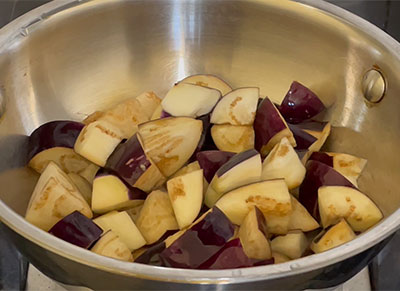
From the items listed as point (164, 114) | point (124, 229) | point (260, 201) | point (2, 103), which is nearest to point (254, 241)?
point (260, 201)

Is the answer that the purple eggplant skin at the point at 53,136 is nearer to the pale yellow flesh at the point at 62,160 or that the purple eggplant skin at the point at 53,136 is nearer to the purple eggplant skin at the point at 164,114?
the pale yellow flesh at the point at 62,160

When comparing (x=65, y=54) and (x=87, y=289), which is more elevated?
(x=65, y=54)

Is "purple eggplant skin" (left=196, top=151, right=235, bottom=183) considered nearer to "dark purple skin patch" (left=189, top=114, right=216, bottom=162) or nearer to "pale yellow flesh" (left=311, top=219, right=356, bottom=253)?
"dark purple skin patch" (left=189, top=114, right=216, bottom=162)

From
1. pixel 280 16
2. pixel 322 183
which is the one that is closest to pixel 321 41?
pixel 280 16

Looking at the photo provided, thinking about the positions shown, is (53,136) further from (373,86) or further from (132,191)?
(373,86)

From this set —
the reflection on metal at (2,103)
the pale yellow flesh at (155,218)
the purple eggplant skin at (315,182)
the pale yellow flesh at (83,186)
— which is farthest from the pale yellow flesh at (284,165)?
the reflection on metal at (2,103)

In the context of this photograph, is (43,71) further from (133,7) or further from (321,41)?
(321,41)
